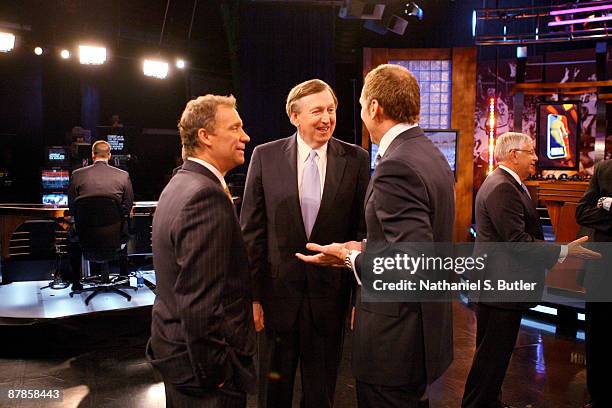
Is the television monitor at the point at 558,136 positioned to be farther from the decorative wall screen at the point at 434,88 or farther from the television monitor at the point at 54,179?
the television monitor at the point at 54,179

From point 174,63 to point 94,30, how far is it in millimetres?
1579

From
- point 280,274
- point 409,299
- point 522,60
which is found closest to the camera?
point 409,299

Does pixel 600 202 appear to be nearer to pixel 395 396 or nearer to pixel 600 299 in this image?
pixel 600 299

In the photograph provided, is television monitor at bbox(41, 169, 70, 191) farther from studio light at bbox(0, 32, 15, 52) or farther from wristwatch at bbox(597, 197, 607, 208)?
wristwatch at bbox(597, 197, 607, 208)

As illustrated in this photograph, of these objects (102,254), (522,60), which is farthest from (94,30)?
(522,60)

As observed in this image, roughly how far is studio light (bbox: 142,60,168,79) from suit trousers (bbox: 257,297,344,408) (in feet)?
27.3

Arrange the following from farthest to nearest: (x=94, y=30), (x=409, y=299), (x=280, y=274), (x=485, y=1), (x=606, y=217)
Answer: (x=485, y=1) < (x=94, y=30) < (x=606, y=217) < (x=280, y=274) < (x=409, y=299)

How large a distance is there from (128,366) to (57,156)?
23.5ft

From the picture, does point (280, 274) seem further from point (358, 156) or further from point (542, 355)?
point (542, 355)

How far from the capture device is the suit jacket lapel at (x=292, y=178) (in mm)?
2260

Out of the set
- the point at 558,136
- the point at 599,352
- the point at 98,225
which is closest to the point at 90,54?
the point at 98,225

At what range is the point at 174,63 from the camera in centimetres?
1046

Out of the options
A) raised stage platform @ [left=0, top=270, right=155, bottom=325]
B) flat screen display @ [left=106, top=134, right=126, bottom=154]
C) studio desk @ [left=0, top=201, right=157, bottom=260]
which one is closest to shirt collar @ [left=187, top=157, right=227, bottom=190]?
raised stage platform @ [left=0, top=270, right=155, bottom=325]

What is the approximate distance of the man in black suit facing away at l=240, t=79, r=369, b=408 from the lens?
7.36ft
